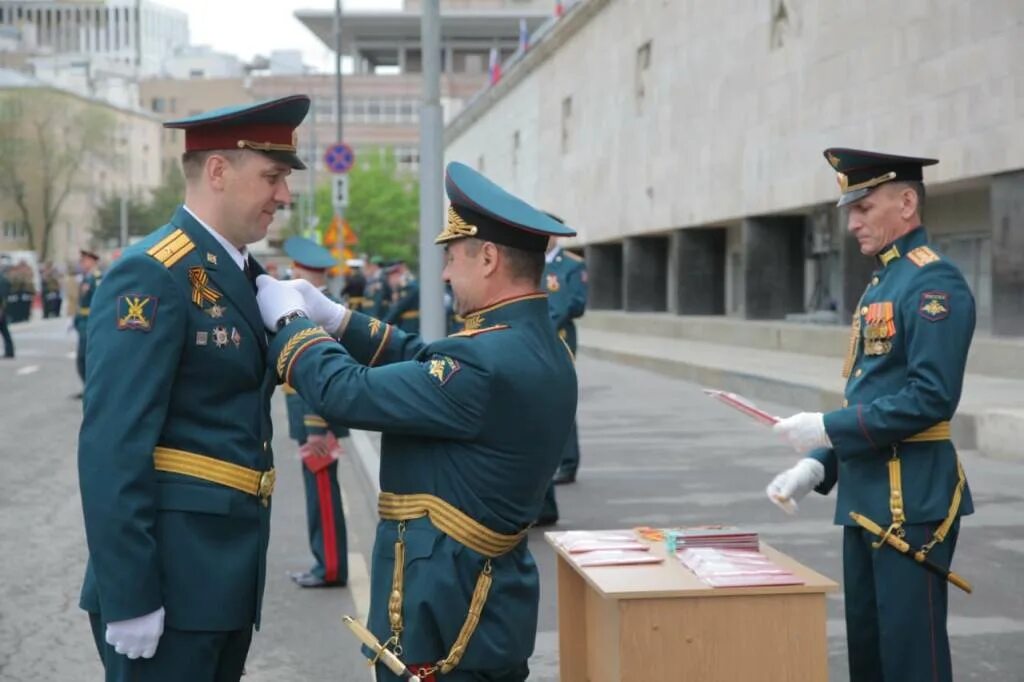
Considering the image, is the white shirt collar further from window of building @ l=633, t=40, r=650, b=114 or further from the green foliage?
the green foliage

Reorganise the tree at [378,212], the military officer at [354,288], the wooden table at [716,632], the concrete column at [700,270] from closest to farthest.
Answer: the wooden table at [716,632] → the military officer at [354,288] → the concrete column at [700,270] → the tree at [378,212]

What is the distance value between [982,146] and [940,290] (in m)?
14.3

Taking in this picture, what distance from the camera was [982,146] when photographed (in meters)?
18.3

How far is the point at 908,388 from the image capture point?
4.79 meters

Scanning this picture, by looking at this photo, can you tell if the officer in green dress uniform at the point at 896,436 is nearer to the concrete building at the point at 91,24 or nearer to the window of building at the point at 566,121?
the window of building at the point at 566,121

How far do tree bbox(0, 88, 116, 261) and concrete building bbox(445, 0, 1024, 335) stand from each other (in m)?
55.8

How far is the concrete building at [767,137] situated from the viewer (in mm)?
18344

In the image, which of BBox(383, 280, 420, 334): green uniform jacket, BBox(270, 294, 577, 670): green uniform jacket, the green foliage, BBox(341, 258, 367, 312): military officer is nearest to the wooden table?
BBox(270, 294, 577, 670): green uniform jacket

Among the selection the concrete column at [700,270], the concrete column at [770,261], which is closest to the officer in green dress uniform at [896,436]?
the concrete column at [770,261]

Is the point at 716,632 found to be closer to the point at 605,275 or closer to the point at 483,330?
the point at 483,330

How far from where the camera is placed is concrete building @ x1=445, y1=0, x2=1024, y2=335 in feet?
60.2

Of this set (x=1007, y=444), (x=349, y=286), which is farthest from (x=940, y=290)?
(x=349, y=286)

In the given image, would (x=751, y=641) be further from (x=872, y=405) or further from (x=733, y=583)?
(x=872, y=405)

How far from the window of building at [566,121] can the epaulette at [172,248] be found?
136 ft
